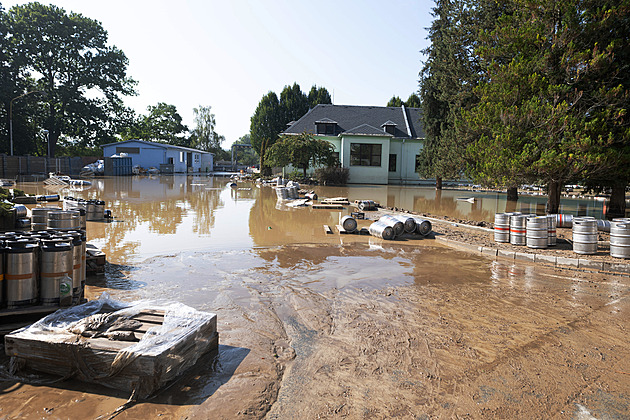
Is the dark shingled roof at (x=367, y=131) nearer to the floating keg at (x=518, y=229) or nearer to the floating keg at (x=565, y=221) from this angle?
the floating keg at (x=565, y=221)

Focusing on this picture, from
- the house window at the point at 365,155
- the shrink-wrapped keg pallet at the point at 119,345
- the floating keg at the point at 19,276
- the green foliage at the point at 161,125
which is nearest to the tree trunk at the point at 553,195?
the shrink-wrapped keg pallet at the point at 119,345

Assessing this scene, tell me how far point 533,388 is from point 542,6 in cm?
1359

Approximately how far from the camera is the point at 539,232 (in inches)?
387

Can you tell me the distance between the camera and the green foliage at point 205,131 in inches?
3253

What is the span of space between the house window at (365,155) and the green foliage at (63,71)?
1442 inches

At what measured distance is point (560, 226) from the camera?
41.5 feet

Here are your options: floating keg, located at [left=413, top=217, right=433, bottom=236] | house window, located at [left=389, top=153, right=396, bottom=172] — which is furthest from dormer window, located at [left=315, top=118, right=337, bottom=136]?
floating keg, located at [left=413, top=217, right=433, bottom=236]

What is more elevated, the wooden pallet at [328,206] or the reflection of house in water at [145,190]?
the reflection of house in water at [145,190]

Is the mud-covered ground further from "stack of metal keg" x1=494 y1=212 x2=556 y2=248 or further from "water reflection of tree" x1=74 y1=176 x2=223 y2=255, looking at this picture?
"water reflection of tree" x1=74 y1=176 x2=223 y2=255

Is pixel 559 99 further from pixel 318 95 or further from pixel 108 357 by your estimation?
pixel 318 95

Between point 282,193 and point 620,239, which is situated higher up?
point 282,193

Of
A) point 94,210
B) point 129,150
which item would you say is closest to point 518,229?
point 94,210

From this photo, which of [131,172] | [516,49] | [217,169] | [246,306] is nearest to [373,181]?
[516,49]

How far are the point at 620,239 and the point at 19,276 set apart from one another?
10551 millimetres
